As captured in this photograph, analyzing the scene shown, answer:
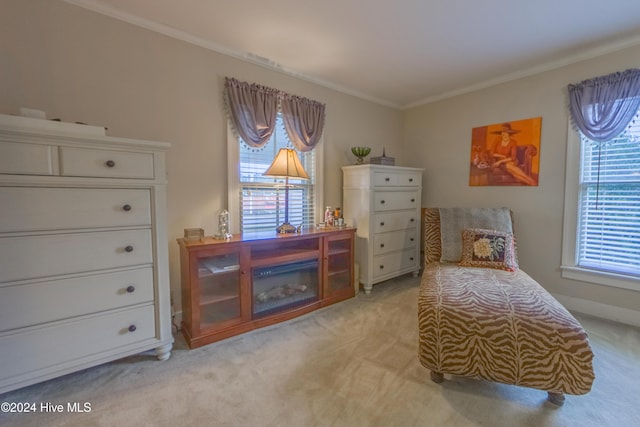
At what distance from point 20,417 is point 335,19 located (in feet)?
9.61

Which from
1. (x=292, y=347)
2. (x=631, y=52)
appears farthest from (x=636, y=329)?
(x=292, y=347)

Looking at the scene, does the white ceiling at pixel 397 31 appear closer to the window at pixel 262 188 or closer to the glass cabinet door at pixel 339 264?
the window at pixel 262 188

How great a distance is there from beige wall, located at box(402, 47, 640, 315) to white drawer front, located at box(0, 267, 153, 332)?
3.34 metres

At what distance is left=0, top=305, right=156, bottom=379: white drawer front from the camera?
1374mm

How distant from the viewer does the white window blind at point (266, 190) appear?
2566mm

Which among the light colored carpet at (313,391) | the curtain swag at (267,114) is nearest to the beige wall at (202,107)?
the curtain swag at (267,114)

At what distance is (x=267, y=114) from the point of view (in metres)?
2.57

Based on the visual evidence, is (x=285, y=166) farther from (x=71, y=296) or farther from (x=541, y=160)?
(x=541, y=160)

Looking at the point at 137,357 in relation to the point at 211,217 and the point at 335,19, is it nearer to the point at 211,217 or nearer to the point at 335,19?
the point at 211,217

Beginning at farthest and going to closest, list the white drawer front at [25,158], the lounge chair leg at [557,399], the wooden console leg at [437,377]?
the wooden console leg at [437,377], the lounge chair leg at [557,399], the white drawer front at [25,158]

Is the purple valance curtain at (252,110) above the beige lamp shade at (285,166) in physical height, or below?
above

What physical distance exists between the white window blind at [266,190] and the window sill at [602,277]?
263 centimetres

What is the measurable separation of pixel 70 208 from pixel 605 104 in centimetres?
393

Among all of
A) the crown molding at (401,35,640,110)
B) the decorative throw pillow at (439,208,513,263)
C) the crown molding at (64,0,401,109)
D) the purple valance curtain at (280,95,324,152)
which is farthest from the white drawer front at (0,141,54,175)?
the crown molding at (401,35,640,110)
